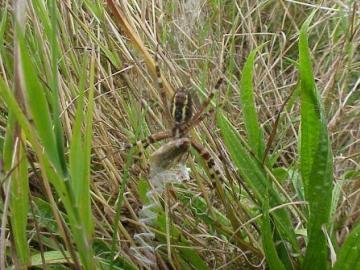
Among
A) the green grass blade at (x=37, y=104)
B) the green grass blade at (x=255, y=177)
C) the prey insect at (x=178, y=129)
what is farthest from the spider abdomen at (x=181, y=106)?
the green grass blade at (x=37, y=104)

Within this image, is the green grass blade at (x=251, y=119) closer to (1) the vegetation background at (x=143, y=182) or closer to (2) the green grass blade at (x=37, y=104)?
(1) the vegetation background at (x=143, y=182)

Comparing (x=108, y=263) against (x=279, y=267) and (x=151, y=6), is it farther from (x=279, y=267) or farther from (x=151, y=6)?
(x=151, y=6)

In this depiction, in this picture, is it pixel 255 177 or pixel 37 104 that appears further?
pixel 255 177

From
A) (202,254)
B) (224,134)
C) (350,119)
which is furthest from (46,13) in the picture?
(350,119)

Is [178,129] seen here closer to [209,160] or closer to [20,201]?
[209,160]

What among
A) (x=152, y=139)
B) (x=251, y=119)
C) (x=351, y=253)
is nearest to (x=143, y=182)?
(x=152, y=139)

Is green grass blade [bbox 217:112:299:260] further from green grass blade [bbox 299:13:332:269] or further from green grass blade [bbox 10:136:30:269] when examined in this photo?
green grass blade [bbox 10:136:30:269]

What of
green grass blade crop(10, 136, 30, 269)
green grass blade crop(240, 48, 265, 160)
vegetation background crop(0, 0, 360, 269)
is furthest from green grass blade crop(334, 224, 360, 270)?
green grass blade crop(10, 136, 30, 269)
